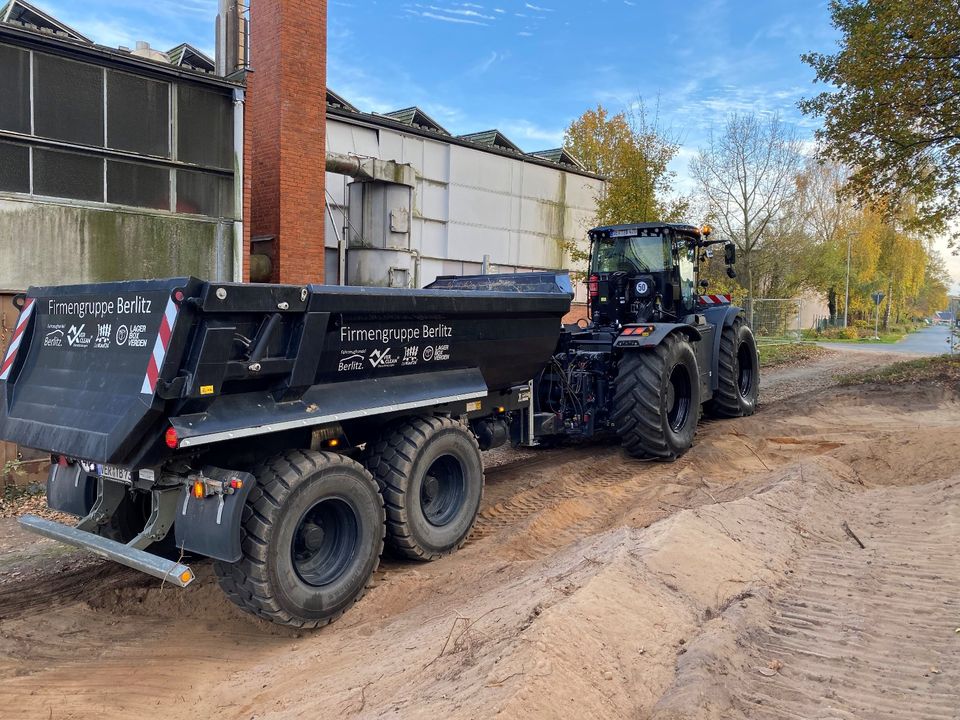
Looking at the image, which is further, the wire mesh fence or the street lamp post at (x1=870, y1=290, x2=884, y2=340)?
the street lamp post at (x1=870, y1=290, x2=884, y2=340)

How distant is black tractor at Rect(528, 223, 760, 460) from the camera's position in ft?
26.1

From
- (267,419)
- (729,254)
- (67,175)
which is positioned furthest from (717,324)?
(67,175)

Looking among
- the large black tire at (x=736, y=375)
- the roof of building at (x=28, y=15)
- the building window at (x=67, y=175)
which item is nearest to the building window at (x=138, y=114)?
the building window at (x=67, y=175)

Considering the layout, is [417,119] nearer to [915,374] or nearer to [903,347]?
[915,374]

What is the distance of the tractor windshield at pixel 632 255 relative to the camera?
29.9ft

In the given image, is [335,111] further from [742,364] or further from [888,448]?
[888,448]

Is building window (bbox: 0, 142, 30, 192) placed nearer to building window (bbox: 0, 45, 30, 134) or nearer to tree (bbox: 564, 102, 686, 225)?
building window (bbox: 0, 45, 30, 134)

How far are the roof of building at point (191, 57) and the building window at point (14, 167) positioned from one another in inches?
195

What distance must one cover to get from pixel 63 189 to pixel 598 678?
8988 millimetres

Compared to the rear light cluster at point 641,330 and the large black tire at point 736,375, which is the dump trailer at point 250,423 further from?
the large black tire at point 736,375

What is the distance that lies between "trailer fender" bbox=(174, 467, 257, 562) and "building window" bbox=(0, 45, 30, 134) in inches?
271

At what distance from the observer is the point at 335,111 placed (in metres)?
13.5

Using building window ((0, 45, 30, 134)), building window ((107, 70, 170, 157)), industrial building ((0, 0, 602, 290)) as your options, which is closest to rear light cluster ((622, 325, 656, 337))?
industrial building ((0, 0, 602, 290))

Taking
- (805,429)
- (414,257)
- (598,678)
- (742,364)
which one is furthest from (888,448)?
(414,257)
